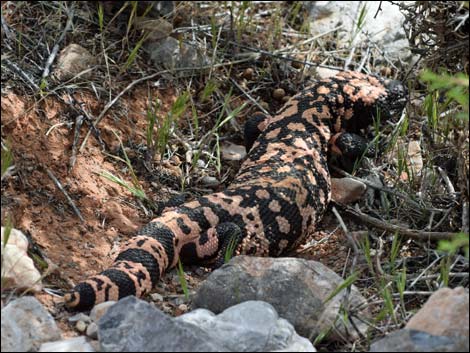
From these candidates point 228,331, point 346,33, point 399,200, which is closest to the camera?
point 228,331

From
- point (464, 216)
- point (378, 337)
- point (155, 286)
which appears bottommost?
point (155, 286)

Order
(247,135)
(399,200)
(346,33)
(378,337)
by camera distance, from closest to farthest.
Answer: (378,337) → (399,200) → (247,135) → (346,33)

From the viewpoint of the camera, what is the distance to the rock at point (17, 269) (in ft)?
9.23

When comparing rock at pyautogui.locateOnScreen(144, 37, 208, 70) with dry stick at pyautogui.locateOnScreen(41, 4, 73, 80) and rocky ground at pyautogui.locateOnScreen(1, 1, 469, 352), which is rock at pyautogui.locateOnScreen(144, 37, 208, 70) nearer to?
rocky ground at pyautogui.locateOnScreen(1, 1, 469, 352)

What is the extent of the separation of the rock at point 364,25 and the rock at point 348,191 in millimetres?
1180

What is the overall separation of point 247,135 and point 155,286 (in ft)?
4.64

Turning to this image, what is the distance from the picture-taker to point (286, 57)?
4902 millimetres

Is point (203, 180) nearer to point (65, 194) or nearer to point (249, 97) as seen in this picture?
point (249, 97)

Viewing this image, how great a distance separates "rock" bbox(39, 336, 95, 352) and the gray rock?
0.24 feet

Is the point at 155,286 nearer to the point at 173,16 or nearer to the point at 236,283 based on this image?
the point at 236,283

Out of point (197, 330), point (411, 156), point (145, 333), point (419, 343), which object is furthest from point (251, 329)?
point (411, 156)

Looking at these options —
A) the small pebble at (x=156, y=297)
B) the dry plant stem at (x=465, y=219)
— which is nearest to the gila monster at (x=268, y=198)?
the small pebble at (x=156, y=297)

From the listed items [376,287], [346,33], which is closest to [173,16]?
[346,33]

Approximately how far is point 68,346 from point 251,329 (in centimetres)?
59
